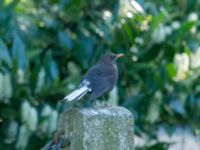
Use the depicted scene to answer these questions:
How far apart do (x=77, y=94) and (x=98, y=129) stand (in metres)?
0.43

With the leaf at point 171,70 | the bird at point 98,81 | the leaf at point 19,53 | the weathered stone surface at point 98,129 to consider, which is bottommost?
the weathered stone surface at point 98,129

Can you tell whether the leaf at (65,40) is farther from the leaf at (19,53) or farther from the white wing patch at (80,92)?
the white wing patch at (80,92)

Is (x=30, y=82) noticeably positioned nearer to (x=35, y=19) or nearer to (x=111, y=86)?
(x=35, y=19)

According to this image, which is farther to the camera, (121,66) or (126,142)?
(121,66)

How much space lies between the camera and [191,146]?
19.6ft

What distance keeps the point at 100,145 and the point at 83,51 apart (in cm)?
314

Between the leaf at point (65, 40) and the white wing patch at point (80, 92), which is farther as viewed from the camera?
the leaf at point (65, 40)

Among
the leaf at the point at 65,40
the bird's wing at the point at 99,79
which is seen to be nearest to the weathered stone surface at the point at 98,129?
the bird's wing at the point at 99,79

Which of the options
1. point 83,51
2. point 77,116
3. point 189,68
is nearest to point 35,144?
point 83,51

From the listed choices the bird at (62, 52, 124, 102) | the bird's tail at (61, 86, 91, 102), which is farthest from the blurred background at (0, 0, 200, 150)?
the bird's tail at (61, 86, 91, 102)

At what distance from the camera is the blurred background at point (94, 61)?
199 inches

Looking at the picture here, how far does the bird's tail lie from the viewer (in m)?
2.63

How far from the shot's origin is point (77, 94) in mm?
2736

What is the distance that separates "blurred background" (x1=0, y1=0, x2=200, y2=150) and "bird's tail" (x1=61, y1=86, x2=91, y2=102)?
2.01 metres
